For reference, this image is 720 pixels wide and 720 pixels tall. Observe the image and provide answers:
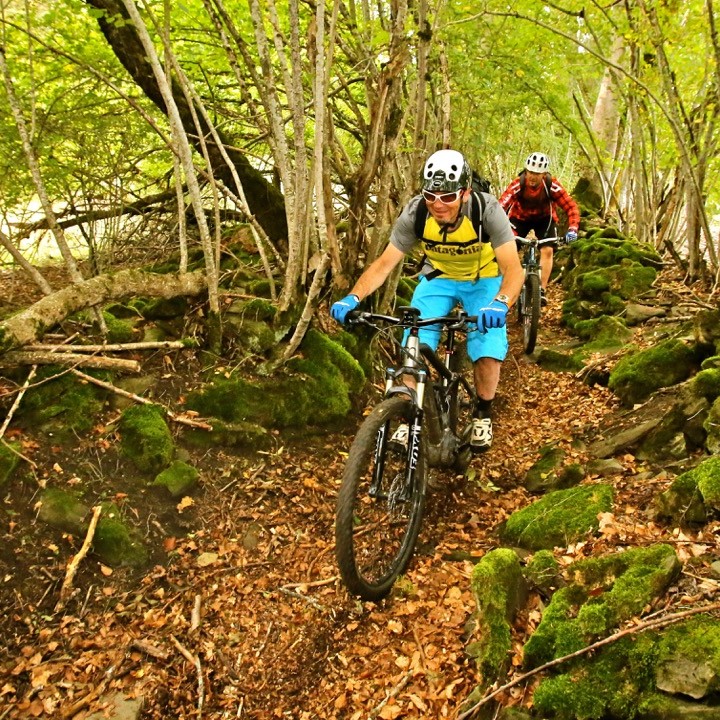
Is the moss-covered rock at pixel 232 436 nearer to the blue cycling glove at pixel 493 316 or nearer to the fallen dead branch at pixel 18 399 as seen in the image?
the fallen dead branch at pixel 18 399

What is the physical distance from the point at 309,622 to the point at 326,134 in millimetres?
4530

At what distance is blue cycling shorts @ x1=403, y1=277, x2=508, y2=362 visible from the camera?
5059 mm

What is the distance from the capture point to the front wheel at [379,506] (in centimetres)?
343

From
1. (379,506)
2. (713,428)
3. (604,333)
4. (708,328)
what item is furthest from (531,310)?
(379,506)

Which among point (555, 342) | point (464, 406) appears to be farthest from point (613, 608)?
point (555, 342)

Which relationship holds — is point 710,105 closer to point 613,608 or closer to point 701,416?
point 701,416

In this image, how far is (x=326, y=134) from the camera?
18.8 feet

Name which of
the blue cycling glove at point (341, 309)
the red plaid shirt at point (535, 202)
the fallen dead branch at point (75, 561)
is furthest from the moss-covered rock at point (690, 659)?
the red plaid shirt at point (535, 202)

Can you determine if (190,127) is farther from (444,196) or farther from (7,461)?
(7,461)

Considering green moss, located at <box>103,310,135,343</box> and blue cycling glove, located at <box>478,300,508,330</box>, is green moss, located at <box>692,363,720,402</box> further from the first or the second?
green moss, located at <box>103,310,135,343</box>

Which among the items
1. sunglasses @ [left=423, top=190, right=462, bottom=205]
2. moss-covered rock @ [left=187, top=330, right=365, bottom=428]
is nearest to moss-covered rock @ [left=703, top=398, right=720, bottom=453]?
sunglasses @ [left=423, top=190, right=462, bottom=205]

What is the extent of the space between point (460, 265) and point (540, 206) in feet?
13.9

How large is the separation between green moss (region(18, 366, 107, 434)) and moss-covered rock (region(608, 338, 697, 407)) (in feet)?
17.6

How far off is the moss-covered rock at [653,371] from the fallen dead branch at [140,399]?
450cm
